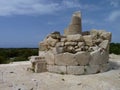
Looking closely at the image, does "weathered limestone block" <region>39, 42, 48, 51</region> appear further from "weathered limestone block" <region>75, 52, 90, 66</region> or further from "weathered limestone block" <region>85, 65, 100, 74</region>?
"weathered limestone block" <region>85, 65, 100, 74</region>

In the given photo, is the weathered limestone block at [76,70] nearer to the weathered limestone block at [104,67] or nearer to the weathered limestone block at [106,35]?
the weathered limestone block at [104,67]


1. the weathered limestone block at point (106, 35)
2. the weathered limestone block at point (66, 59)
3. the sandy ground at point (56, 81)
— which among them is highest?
the weathered limestone block at point (106, 35)

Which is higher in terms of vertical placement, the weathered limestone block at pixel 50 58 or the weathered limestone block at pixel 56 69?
the weathered limestone block at pixel 50 58

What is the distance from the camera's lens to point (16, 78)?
12.0m

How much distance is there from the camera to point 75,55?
12398mm

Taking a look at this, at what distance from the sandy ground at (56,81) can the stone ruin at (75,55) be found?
0.43 meters

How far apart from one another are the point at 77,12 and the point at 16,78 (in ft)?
20.6

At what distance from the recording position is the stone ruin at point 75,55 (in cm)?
1246

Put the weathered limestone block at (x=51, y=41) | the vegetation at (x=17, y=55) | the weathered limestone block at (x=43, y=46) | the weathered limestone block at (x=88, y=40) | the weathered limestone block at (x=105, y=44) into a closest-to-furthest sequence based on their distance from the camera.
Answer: the weathered limestone block at (x=105, y=44)
the weathered limestone block at (x=88, y=40)
the weathered limestone block at (x=51, y=41)
the weathered limestone block at (x=43, y=46)
the vegetation at (x=17, y=55)

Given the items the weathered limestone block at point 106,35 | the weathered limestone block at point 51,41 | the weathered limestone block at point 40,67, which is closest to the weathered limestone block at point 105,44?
the weathered limestone block at point 106,35

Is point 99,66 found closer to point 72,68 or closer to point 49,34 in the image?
point 72,68

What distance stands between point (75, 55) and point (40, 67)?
6.87ft

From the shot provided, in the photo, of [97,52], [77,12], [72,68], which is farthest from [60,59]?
[77,12]

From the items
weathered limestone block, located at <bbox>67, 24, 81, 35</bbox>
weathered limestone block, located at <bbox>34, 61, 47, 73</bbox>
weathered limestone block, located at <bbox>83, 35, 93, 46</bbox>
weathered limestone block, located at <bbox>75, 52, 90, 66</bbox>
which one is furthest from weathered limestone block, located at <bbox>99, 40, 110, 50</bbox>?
weathered limestone block, located at <bbox>34, 61, 47, 73</bbox>
